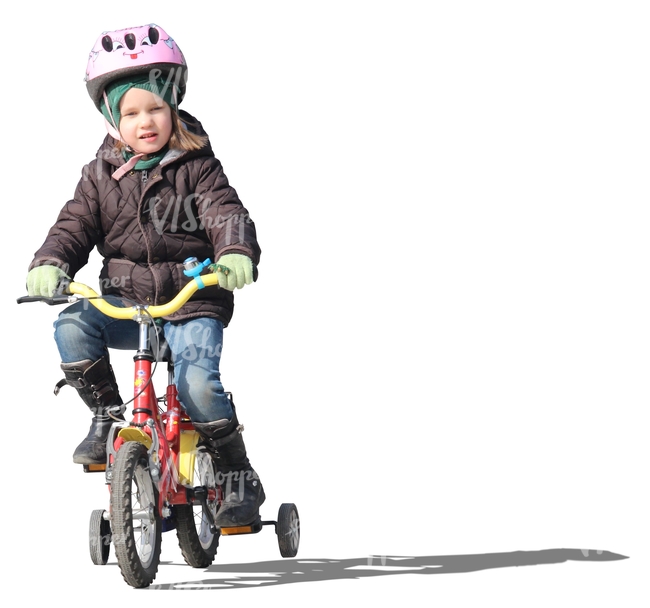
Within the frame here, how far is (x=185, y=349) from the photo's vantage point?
25.8 ft

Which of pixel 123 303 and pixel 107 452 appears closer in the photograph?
pixel 107 452

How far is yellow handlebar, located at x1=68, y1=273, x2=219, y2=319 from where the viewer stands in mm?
7562

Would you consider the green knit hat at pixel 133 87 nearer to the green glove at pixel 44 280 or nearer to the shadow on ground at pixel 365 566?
the green glove at pixel 44 280

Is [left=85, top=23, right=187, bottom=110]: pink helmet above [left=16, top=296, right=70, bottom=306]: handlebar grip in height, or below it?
above

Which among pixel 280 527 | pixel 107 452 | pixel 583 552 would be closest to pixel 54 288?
pixel 107 452

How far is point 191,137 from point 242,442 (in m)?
1.87

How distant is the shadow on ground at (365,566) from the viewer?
25.1 ft

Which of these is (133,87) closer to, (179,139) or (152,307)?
(179,139)

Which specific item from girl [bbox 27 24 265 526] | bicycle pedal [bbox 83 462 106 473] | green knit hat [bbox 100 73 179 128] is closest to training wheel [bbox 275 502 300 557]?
girl [bbox 27 24 265 526]

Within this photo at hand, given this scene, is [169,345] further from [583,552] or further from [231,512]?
[583,552]

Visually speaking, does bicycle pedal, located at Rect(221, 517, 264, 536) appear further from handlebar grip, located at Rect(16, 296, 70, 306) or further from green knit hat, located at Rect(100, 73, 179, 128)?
green knit hat, located at Rect(100, 73, 179, 128)

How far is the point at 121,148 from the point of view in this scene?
8.15 m

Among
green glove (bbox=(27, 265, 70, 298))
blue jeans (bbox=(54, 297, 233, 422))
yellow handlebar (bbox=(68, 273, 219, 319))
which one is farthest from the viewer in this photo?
blue jeans (bbox=(54, 297, 233, 422))

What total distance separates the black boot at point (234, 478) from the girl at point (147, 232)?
0.02 meters
